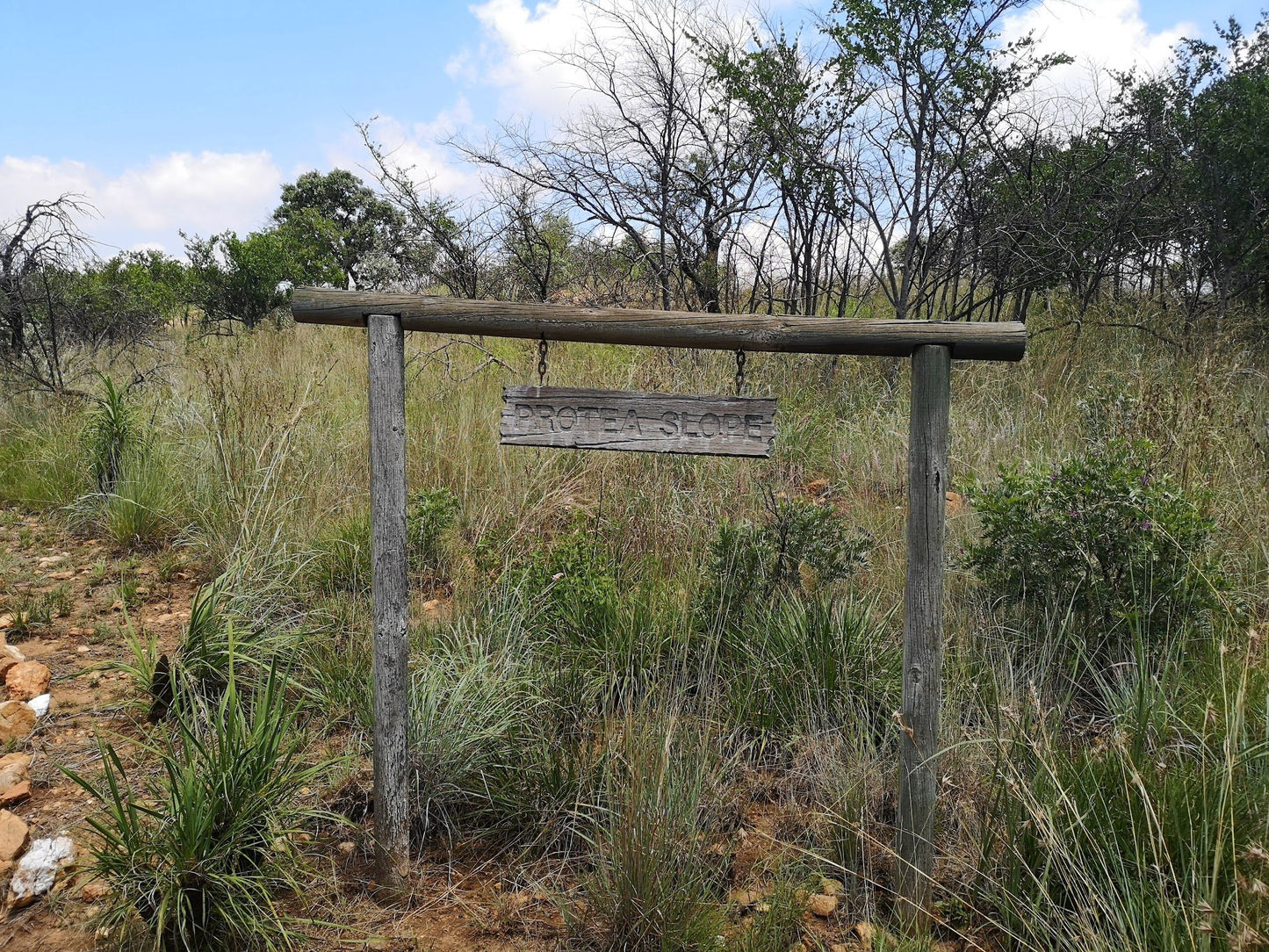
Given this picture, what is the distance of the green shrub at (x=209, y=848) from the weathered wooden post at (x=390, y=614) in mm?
270

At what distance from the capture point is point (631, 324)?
8.82 ft

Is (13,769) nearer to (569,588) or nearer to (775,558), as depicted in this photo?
(569,588)

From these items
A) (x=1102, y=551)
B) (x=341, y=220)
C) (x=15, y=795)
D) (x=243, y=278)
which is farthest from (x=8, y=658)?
(x=341, y=220)

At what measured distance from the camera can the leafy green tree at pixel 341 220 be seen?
1722 cm

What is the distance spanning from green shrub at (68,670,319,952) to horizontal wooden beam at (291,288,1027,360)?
121cm

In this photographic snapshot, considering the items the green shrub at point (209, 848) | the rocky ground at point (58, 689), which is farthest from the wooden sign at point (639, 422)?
the rocky ground at point (58, 689)

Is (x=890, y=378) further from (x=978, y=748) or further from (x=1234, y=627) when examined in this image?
(x=978, y=748)

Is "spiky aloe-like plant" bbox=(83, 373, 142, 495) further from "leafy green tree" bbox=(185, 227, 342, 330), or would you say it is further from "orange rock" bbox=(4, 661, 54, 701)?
"leafy green tree" bbox=(185, 227, 342, 330)

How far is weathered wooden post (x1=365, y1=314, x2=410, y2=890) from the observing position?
2715 mm

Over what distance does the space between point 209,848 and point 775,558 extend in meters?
2.59

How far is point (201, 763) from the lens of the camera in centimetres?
239

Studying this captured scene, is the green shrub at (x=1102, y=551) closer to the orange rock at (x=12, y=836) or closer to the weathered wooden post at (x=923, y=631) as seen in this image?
the weathered wooden post at (x=923, y=631)

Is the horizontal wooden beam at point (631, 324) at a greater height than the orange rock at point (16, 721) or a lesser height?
greater

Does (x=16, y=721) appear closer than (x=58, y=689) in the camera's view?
Yes
